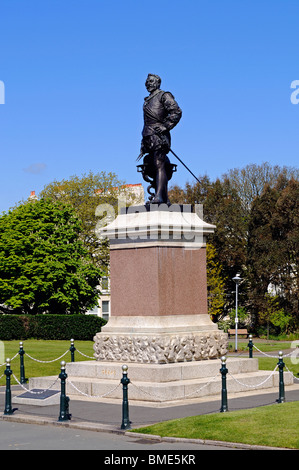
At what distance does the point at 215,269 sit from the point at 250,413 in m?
45.6

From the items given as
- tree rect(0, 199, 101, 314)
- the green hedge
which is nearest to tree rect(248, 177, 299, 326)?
tree rect(0, 199, 101, 314)

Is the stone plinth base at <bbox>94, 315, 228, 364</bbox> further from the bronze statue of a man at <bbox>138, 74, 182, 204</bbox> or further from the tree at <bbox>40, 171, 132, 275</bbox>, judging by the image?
the tree at <bbox>40, 171, 132, 275</bbox>

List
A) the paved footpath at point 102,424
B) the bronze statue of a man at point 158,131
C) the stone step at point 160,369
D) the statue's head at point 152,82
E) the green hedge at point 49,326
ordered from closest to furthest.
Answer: the paved footpath at point 102,424, the stone step at point 160,369, the bronze statue of a man at point 158,131, the statue's head at point 152,82, the green hedge at point 49,326

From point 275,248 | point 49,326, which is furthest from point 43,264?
point 275,248

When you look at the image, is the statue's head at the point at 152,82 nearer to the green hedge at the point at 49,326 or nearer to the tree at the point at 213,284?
the green hedge at the point at 49,326

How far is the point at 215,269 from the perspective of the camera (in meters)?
60.1

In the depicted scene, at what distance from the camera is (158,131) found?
20812 millimetres

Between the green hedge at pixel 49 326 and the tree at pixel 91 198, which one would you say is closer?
the green hedge at pixel 49 326

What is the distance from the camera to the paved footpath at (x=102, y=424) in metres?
12.6

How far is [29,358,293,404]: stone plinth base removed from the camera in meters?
17.5

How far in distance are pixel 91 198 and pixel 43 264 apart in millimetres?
13158

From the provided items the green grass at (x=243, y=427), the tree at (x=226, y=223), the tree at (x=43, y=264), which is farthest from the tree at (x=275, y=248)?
the green grass at (x=243, y=427)

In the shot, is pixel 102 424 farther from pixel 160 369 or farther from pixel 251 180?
pixel 251 180

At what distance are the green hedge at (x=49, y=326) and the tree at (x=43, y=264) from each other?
3143 mm
